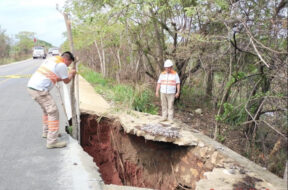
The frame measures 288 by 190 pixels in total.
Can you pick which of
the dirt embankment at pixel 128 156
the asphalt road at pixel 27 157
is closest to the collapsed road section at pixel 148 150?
the dirt embankment at pixel 128 156

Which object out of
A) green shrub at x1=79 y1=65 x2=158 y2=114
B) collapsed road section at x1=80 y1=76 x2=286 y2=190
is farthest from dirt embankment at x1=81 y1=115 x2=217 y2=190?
Result: green shrub at x1=79 y1=65 x2=158 y2=114

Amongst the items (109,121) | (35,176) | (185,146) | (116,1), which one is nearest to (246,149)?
(185,146)

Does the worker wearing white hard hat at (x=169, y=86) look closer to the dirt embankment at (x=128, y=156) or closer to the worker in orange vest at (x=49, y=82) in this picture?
the dirt embankment at (x=128, y=156)

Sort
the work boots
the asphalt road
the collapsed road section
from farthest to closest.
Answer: the collapsed road section < the work boots < the asphalt road

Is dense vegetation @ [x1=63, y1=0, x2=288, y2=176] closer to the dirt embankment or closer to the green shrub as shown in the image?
the green shrub

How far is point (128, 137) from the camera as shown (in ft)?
20.2

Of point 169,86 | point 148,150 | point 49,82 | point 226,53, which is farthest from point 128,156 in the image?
point 226,53

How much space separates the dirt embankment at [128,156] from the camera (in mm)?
5836

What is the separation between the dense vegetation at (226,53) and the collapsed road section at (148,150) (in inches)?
40.3

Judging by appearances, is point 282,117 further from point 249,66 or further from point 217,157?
point 249,66

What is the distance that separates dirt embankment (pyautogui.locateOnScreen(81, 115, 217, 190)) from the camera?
5836 mm

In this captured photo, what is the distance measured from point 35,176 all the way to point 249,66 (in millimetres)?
5914

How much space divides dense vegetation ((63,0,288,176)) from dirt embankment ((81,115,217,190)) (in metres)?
1.68

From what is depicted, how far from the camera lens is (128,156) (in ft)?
20.6
